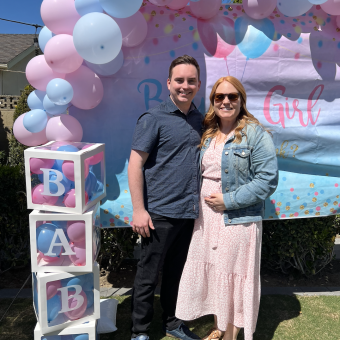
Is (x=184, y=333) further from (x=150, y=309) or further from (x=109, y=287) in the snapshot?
(x=109, y=287)

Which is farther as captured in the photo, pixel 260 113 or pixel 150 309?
pixel 260 113

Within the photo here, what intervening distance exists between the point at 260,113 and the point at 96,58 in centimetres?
149

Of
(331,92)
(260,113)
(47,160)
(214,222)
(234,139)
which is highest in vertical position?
(331,92)

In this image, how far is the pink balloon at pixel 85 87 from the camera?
249 centimetres

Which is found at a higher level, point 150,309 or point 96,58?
point 96,58

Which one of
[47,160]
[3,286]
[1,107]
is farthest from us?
[1,107]

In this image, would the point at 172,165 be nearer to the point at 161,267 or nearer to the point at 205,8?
the point at 161,267

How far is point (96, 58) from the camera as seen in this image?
2318mm

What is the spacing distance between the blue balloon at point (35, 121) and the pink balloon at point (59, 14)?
0.63 meters

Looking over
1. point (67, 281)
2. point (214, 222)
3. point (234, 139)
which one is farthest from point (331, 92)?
point (67, 281)

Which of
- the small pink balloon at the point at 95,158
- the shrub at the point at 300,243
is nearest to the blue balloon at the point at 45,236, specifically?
the small pink balloon at the point at 95,158

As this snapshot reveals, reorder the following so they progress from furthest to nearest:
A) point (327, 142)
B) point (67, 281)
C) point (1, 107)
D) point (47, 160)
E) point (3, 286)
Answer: point (1, 107)
point (3, 286)
point (327, 142)
point (67, 281)
point (47, 160)

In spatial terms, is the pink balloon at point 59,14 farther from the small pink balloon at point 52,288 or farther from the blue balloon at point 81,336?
the blue balloon at point 81,336

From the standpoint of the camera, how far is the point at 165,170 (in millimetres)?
2344
